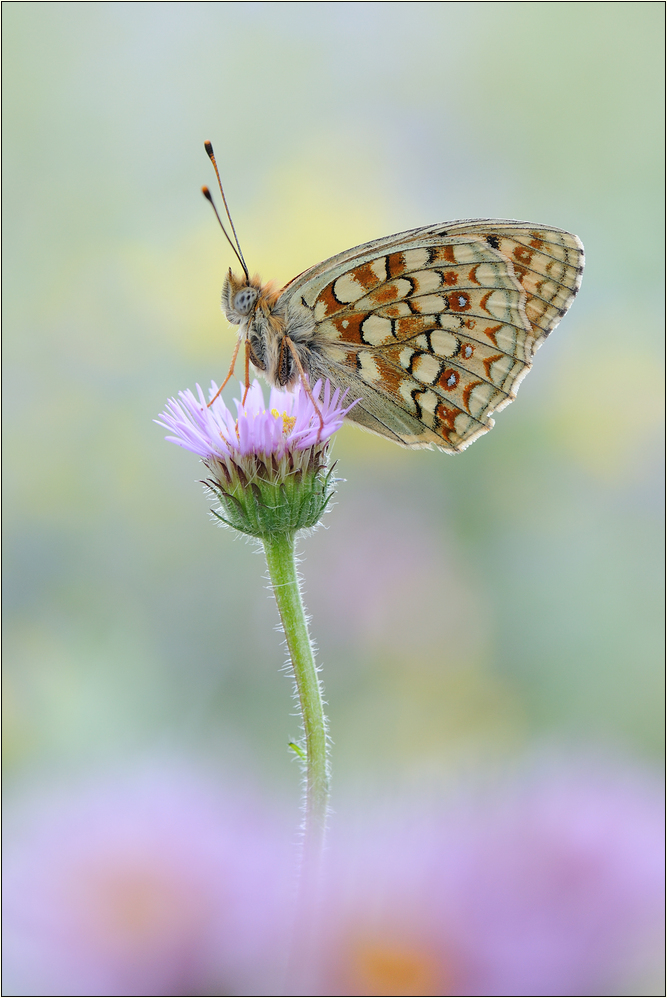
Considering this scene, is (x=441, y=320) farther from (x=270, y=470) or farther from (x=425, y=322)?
(x=270, y=470)

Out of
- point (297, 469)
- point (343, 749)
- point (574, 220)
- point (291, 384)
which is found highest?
point (574, 220)

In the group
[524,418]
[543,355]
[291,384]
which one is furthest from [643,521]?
[291,384]

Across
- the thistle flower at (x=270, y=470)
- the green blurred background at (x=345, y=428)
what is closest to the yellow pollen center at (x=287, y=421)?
the thistle flower at (x=270, y=470)

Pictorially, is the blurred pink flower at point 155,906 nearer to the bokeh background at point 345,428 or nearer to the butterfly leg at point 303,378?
the bokeh background at point 345,428

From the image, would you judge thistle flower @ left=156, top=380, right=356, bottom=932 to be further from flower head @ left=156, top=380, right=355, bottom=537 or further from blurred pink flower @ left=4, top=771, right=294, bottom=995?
blurred pink flower @ left=4, top=771, right=294, bottom=995

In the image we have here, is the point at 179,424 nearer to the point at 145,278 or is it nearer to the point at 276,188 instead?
the point at 145,278

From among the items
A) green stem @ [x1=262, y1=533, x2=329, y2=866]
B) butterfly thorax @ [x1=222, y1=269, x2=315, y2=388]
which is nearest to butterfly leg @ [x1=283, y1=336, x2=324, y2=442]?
butterfly thorax @ [x1=222, y1=269, x2=315, y2=388]

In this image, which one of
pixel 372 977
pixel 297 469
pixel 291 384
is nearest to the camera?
pixel 372 977
